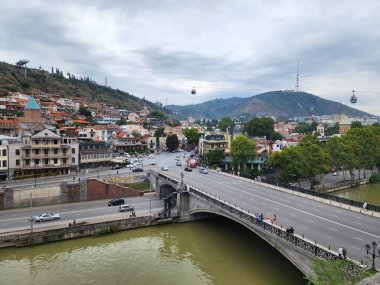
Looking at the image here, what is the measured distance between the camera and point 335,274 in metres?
14.9

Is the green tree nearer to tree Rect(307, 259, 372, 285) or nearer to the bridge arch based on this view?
the bridge arch

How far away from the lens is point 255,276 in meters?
26.4

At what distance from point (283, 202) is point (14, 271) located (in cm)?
2701

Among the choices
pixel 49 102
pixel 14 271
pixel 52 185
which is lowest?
pixel 14 271

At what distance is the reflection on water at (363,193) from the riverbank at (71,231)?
107 ft

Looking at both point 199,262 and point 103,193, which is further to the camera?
point 103,193

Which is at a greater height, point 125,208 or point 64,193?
point 64,193

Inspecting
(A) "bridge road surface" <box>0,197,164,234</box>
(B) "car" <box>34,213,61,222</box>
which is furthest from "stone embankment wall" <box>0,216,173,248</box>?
(B) "car" <box>34,213,61,222</box>

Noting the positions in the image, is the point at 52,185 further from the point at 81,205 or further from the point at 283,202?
the point at 283,202

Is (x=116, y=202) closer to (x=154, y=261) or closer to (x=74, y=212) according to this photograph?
(x=74, y=212)

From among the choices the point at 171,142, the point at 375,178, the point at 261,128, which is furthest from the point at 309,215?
the point at 261,128

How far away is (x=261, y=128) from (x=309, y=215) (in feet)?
265

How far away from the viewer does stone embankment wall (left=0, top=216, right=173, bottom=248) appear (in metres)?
33.0

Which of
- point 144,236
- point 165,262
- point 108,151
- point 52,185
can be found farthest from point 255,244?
point 108,151
